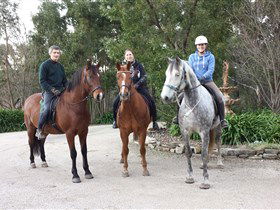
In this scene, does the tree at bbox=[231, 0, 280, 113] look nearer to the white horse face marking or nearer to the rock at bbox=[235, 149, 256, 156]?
the rock at bbox=[235, 149, 256, 156]

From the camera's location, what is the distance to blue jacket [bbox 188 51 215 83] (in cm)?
640

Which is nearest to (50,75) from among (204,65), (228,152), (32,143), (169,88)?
(32,143)

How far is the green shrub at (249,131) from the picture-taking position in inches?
339

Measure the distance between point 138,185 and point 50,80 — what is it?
309cm

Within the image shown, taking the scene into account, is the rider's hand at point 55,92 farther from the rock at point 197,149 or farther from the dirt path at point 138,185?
the rock at point 197,149

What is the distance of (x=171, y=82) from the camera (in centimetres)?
530

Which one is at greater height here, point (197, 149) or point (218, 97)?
point (218, 97)

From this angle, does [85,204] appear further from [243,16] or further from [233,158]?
[243,16]

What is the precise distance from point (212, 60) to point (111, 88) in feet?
50.7

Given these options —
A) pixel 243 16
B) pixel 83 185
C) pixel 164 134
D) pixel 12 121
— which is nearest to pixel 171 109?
pixel 164 134

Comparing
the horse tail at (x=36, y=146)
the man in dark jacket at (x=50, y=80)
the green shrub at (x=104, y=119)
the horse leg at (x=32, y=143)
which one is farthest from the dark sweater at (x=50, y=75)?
the green shrub at (x=104, y=119)

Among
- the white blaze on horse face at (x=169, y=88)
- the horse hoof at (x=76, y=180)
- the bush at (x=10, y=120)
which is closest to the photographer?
→ the white blaze on horse face at (x=169, y=88)

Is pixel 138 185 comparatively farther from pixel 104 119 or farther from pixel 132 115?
pixel 104 119

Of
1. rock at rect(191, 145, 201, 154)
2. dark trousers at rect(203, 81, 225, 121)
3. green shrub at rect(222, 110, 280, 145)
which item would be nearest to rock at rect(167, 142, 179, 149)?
rock at rect(191, 145, 201, 154)
